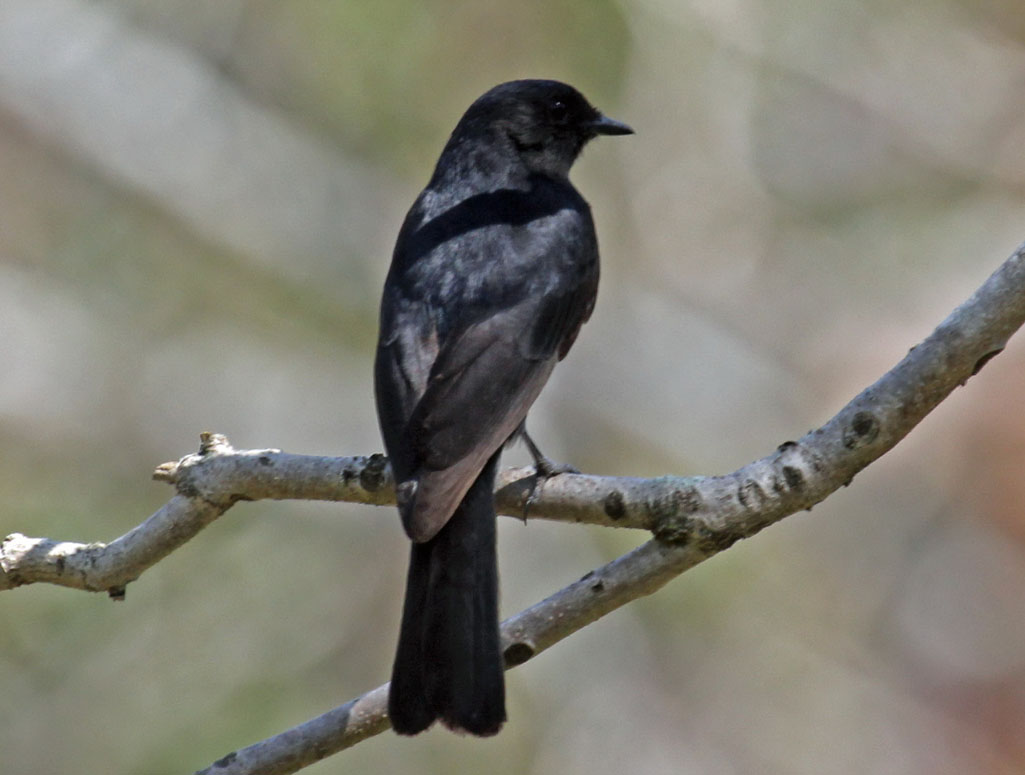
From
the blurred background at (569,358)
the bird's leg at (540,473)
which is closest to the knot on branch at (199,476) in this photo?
the bird's leg at (540,473)

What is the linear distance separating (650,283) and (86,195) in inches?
156

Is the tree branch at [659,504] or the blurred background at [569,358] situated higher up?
the blurred background at [569,358]

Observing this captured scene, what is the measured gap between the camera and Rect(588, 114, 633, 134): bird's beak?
5715 millimetres

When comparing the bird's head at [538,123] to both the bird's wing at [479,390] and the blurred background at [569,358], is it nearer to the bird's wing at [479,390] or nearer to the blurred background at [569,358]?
the bird's wing at [479,390]

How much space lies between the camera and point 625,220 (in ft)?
32.5

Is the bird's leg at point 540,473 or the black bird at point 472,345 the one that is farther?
the bird's leg at point 540,473

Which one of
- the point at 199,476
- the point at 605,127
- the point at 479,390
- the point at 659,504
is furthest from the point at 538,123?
Answer: the point at 659,504

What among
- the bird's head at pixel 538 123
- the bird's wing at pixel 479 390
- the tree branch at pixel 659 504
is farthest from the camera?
the bird's head at pixel 538 123

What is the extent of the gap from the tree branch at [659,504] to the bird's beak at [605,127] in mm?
2144

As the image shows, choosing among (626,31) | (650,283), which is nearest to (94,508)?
(650,283)

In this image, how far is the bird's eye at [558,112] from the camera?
5.64 m

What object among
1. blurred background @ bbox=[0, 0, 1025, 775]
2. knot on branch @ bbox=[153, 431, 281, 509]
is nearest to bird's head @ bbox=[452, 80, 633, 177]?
knot on branch @ bbox=[153, 431, 281, 509]

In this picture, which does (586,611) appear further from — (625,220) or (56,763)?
(625,220)

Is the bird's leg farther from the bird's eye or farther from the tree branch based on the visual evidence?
the bird's eye
